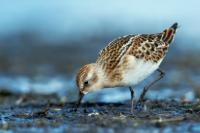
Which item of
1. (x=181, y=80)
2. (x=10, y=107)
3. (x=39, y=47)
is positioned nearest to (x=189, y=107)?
(x=10, y=107)

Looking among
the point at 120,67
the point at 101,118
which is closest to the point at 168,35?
the point at 120,67

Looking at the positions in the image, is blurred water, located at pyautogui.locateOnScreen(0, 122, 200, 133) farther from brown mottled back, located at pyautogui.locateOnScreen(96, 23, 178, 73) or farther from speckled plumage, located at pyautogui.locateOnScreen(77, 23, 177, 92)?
brown mottled back, located at pyautogui.locateOnScreen(96, 23, 178, 73)

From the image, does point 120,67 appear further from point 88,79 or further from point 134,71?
point 88,79

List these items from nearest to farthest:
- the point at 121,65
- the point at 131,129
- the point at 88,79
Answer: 1. the point at 131,129
2. the point at 88,79
3. the point at 121,65

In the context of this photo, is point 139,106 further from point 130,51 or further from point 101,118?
point 101,118

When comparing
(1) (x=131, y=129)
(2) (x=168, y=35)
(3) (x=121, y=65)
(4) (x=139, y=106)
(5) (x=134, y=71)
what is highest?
(2) (x=168, y=35)

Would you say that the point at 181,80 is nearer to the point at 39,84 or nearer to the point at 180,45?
the point at 39,84

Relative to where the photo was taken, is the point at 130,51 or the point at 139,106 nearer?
the point at 130,51

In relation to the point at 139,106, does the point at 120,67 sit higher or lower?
higher

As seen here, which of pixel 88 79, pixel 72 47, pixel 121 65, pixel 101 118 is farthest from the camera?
pixel 72 47

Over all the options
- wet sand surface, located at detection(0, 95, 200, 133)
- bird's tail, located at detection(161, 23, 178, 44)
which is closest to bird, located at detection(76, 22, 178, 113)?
wet sand surface, located at detection(0, 95, 200, 133)
